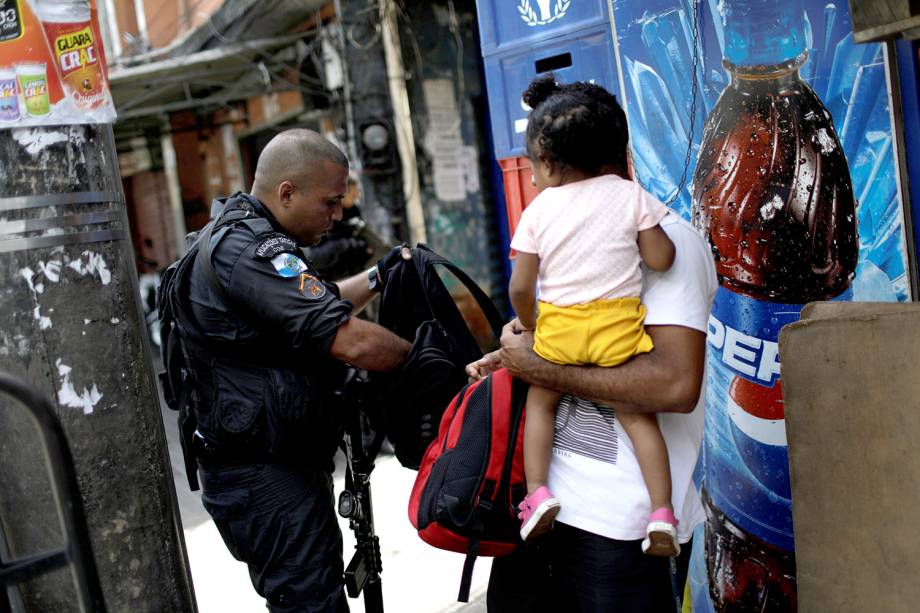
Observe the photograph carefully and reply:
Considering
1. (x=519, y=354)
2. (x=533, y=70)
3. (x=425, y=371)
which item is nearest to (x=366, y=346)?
(x=425, y=371)

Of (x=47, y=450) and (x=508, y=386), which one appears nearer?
(x=47, y=450)

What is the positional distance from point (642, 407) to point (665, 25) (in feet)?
4.75

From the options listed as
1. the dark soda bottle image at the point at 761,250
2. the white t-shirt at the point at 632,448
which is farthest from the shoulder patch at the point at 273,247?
the dark soda bottle image at the point at 761,250

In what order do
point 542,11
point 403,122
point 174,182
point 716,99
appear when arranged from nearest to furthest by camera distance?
point 716,99 → point 542,11 → point 403,122 → point 174,182

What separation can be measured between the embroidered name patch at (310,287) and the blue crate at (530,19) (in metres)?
1.39

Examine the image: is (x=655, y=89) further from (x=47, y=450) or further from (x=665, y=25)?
(x=47, y=450)

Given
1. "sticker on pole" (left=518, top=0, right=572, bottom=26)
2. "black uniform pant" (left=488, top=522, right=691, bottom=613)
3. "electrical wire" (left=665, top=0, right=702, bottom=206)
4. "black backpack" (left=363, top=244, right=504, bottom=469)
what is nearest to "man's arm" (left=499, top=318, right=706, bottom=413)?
"black uniform pant" (left=488, top=522, right=691, bottom=613)

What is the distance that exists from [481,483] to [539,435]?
180 mm

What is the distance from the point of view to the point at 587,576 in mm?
1918

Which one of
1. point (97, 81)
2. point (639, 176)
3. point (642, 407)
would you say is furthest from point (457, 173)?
point (642, 407)

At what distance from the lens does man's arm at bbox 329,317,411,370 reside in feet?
7.48

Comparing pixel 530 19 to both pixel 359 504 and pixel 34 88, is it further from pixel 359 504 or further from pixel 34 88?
pixel 359 504

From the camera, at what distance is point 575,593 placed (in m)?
1.96

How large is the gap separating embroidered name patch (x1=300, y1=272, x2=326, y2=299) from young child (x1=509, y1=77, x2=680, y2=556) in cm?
64
